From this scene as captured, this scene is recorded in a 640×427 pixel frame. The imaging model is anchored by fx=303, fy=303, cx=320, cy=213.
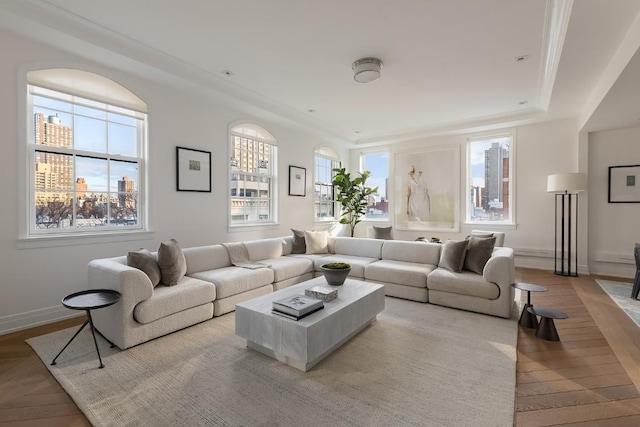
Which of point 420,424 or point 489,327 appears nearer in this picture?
point 420,424

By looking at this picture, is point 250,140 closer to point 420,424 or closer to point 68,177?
point 68,177

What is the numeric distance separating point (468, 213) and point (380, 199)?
209 centimetres

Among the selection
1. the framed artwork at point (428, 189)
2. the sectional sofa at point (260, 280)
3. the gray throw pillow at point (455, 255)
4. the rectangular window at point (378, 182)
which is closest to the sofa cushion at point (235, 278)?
the sectional sofa at point (260, 280)

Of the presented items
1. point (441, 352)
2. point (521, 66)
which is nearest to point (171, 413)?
point (441, 352)

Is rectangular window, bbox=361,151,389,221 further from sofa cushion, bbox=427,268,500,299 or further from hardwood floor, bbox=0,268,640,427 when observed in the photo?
hardwood floor, bbox=0,268,640,427

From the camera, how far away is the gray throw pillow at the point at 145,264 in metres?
2.87

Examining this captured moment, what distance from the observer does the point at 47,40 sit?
294cm

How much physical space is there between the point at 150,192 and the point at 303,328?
2.96 meters

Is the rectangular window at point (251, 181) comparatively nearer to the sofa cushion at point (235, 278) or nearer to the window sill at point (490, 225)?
the sofa cushion at point (235, 278)

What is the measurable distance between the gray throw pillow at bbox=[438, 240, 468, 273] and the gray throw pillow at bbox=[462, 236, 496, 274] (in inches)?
3.4

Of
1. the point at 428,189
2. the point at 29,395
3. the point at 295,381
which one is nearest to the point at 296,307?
the point at 295,381

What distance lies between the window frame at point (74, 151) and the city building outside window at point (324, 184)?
3.60m

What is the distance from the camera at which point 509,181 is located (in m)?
5.96

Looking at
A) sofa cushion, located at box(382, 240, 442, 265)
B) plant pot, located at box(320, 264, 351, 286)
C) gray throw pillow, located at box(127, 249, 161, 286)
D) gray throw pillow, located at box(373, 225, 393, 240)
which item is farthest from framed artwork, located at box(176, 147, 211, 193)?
gray throw pillow, located at box(373, 225, 393, 240)
